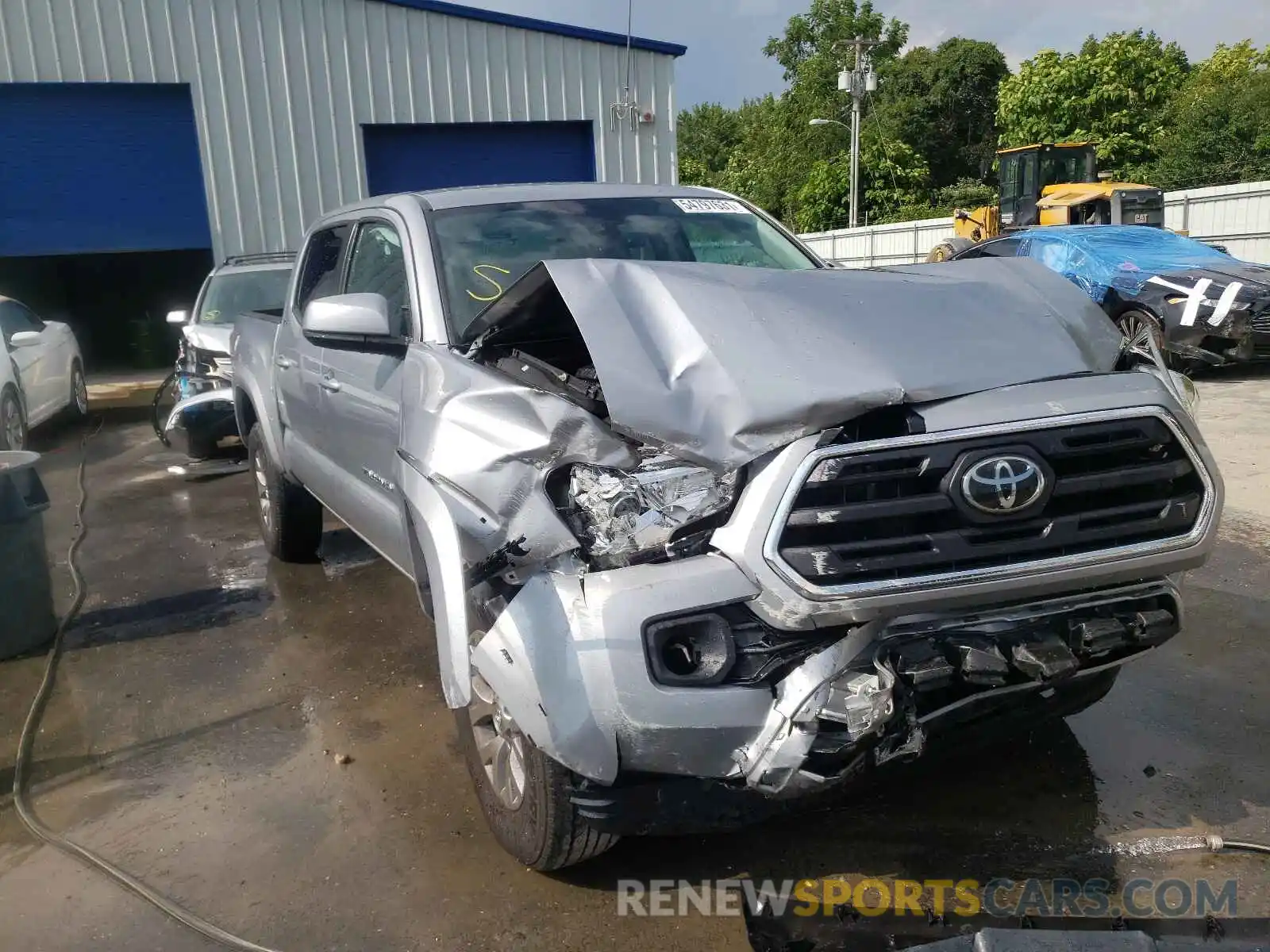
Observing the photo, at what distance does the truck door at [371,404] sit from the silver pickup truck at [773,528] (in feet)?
1.99

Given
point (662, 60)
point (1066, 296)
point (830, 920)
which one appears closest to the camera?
point (830, 920)

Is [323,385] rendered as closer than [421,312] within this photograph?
No

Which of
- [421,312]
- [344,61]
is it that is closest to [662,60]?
[344,61]

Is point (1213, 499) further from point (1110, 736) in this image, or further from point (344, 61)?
point (344, 61)

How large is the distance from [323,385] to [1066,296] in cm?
291

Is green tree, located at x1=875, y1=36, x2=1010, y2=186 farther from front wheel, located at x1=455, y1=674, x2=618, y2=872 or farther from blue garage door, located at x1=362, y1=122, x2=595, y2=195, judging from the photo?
front wheel, located at x1=455, y1=674, x2=618, y2=872

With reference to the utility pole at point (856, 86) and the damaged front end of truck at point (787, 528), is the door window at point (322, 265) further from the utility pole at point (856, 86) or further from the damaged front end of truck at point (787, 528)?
the utility pole at point (856, 86)

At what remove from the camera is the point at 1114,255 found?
11008mm

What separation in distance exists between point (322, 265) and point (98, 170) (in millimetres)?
10615

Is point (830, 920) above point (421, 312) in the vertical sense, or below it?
below

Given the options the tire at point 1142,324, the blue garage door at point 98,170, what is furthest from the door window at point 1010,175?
the blue garage door at point 98,170

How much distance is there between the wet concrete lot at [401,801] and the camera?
2799 millimetres

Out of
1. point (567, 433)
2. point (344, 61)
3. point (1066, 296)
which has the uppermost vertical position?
point (344, 61)

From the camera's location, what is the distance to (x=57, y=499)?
8000mm
